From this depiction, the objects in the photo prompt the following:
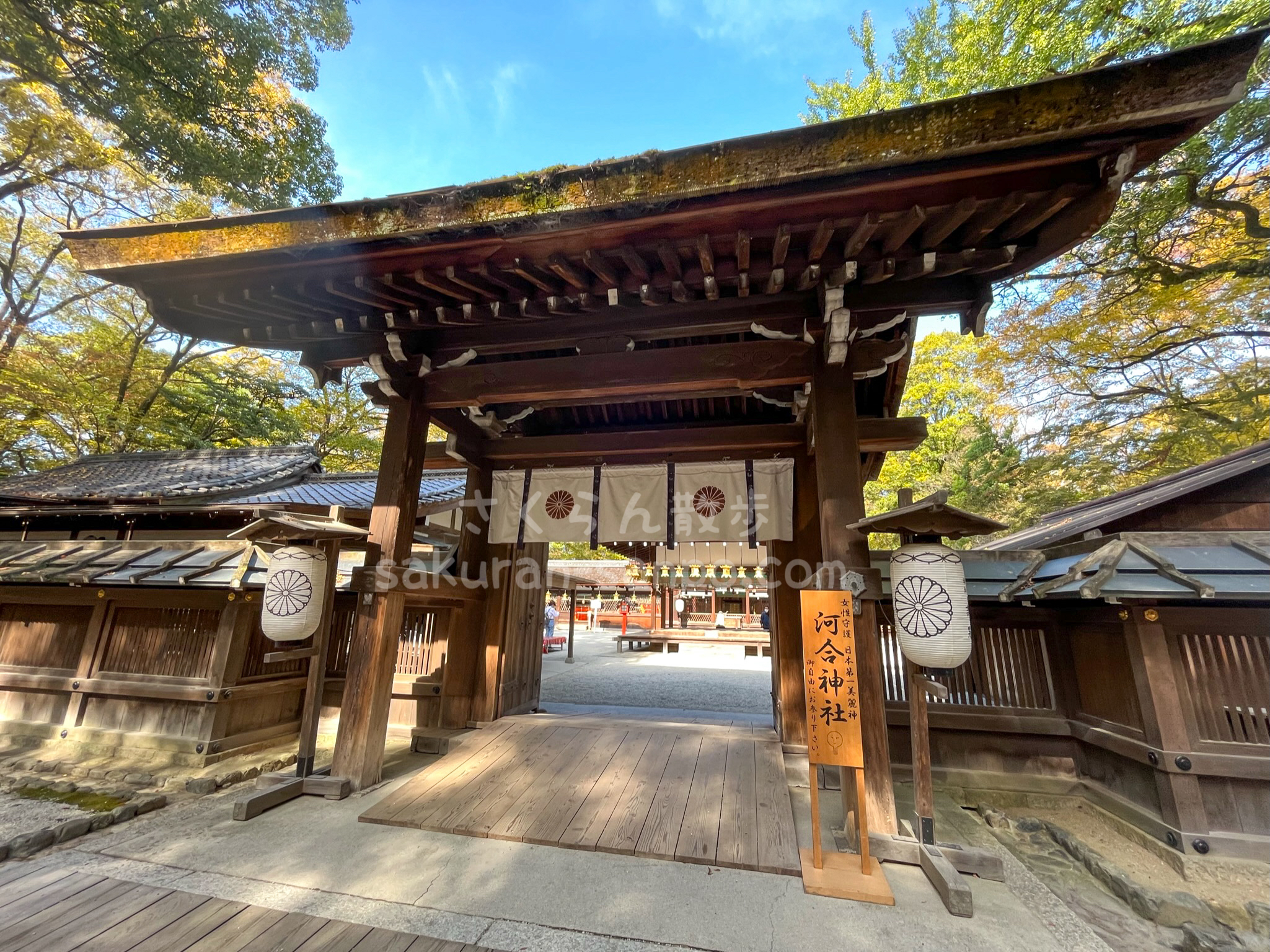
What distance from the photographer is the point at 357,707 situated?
3.99 m

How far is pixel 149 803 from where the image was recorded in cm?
379

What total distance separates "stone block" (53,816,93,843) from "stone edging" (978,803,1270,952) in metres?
6.67

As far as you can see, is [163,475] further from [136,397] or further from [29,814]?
[136,397]

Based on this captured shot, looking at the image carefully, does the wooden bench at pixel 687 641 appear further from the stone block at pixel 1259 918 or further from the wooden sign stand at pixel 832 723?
the wooden sign stand at pixel 832 723

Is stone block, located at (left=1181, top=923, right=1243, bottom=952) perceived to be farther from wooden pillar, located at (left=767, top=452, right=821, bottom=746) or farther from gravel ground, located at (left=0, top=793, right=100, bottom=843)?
gravel ground, located at (left=0, top=793, right=100, bottom=843)

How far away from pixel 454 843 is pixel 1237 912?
4598mm

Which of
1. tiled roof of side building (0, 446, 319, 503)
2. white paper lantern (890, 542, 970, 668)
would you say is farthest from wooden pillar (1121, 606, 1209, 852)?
tiled roof of side building (0, 446, 319, 503)

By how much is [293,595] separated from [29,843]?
75.9 inches

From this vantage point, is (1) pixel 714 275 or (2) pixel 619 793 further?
(2) pixel 619 793

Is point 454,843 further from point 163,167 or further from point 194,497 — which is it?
point 163,167

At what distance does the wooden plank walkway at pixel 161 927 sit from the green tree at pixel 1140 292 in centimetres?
1279

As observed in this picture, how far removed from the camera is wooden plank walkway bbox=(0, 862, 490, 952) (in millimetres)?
2246

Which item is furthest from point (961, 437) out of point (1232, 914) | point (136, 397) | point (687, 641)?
point (136, 397)

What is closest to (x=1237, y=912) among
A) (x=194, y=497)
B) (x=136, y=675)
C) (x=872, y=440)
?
(x=872, y=440)
